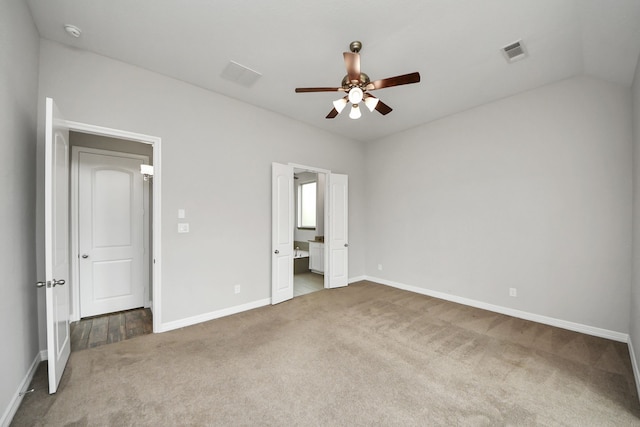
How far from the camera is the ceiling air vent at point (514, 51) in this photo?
2.60 metres

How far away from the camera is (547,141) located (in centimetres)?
339

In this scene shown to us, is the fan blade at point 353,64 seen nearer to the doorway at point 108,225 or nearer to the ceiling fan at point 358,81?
the ceiling fan at point 358,81

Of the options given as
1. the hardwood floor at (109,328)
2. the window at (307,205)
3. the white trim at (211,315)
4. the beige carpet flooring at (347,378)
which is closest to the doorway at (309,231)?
the window at (307,205)

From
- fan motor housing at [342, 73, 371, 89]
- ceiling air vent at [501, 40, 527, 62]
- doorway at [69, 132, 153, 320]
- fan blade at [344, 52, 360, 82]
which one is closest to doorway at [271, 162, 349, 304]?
doorway at [69, 132, 153, 320]

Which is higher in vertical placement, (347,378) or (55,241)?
(55,241)

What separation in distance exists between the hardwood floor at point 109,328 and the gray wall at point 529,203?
13.9 feet

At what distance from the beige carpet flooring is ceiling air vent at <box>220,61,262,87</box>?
3100 millimetres

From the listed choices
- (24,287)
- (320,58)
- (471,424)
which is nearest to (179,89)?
(320,58)

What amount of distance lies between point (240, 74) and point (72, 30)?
151 cm

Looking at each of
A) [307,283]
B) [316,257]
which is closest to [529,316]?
[307,283]

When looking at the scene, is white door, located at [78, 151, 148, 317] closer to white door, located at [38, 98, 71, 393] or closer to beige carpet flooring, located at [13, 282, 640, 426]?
beige carpet flooring, located at [13, 282, 640, 426]

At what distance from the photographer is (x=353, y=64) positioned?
2199 millimetres

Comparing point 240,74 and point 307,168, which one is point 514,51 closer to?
point 240,74

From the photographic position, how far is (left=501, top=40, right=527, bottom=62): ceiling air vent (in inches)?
102
